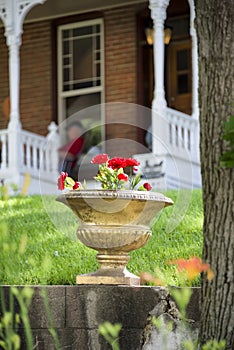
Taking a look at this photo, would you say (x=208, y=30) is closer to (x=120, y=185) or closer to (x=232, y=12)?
(x=232, y=12)

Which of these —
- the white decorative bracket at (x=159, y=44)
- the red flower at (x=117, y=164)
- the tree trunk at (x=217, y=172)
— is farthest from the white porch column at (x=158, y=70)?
the tree trunk at (x=217, y=172)

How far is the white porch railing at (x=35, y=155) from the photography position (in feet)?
52.8

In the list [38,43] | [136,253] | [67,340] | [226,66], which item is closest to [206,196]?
[226,66]

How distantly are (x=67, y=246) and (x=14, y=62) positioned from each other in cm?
831

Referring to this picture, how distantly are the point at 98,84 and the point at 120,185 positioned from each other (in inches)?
440

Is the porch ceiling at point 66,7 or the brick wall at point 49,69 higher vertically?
the porch ceiling at point 66,7

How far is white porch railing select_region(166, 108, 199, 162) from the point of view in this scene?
15.1 metres

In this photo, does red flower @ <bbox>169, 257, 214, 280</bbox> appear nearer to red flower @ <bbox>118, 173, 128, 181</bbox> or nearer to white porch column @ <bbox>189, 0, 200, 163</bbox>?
red flower @ <bbox>118, 173, 128, 181</bbox>

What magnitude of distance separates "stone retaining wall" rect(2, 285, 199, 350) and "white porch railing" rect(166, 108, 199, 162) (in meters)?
8.59

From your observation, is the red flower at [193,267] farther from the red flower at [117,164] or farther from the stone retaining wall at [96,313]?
the red flower at [117,164]

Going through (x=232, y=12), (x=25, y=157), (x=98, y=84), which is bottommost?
(x=25, y=157)

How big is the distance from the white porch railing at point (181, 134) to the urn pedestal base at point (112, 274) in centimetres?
834

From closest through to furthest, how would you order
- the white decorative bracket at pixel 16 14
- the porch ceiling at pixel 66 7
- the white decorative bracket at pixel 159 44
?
1. the white decorative bracket at pixel 159 44
2. the white decorative bracket at pixel 16 14
3. the porch ceiling at pixel 66 7

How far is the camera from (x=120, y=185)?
6.72 metres
